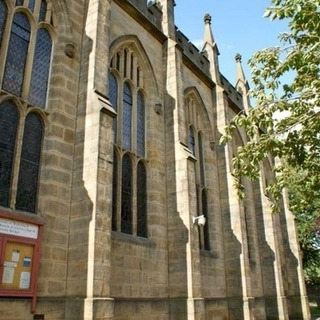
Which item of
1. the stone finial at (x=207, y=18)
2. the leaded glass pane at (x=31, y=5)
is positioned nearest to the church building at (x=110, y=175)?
the leaded glass pane at (x=31, y=5)

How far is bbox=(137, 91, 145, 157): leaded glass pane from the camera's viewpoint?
10.8 meters

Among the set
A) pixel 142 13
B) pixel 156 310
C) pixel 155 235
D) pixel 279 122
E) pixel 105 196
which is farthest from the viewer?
pixel 142 13

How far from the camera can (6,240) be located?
6.09 metres

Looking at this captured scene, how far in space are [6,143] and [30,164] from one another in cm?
67

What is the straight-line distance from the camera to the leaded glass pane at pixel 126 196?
9305mm

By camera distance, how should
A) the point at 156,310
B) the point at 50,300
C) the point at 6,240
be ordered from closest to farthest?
the point at 6,240 → the point at 50,300 → the point at 156,310

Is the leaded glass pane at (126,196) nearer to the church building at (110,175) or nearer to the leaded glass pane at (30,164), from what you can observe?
the church building at (110,175)

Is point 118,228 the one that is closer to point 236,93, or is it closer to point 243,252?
point 243,252

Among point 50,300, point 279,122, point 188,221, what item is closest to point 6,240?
point 50,300

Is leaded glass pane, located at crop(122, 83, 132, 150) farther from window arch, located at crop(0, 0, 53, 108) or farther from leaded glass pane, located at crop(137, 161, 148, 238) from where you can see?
window arch, located at crop(0, 0, 53, 108)

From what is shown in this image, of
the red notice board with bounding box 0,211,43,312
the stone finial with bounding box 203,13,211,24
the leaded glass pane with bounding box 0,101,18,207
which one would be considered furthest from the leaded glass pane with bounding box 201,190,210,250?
the stone finial with bounding box 203,13,211,24

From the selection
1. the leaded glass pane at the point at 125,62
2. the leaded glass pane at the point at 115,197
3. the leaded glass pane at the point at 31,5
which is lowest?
the leaded glass pane at the point at 115,197

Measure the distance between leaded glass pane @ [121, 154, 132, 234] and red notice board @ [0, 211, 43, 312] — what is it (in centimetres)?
298

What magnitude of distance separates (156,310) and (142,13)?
929 cm
